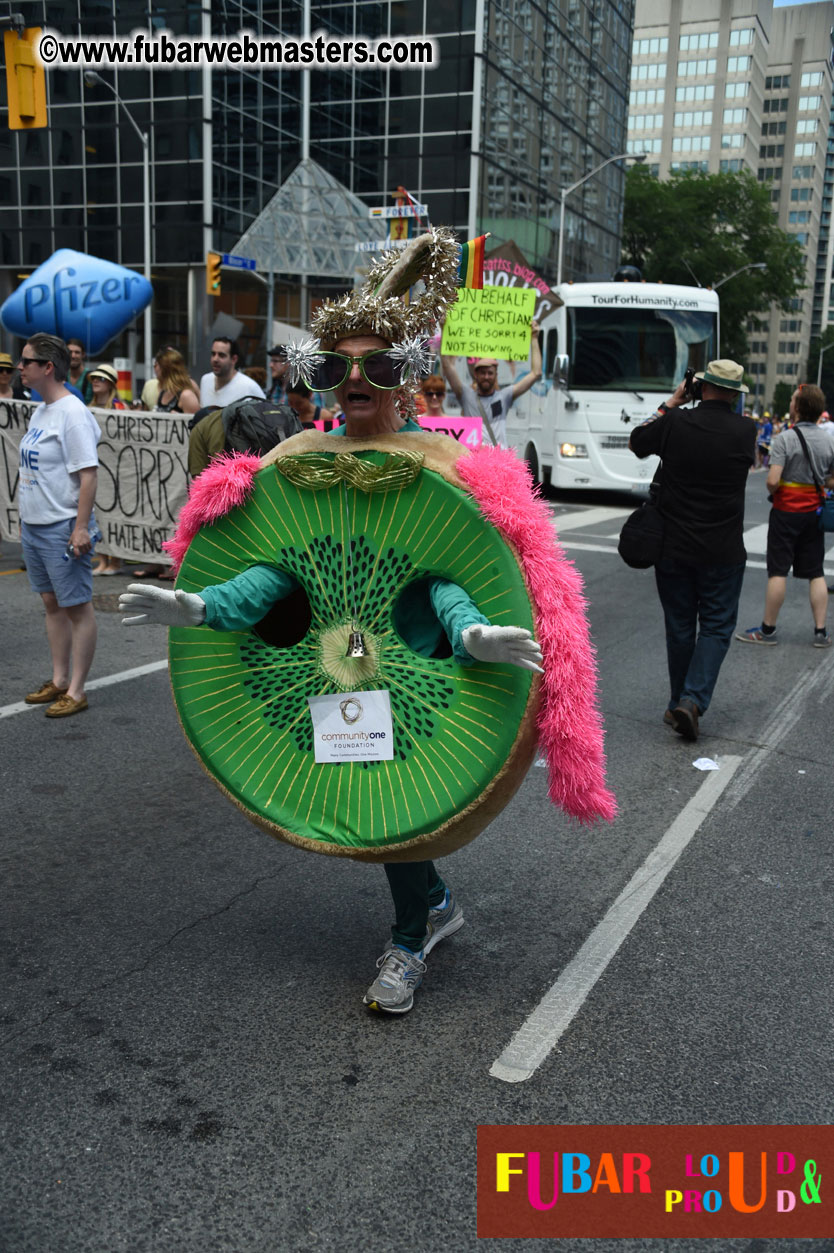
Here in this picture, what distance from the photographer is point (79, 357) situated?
10461 mm

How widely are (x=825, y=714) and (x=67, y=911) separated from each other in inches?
174

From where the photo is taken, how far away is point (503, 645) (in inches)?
99.3

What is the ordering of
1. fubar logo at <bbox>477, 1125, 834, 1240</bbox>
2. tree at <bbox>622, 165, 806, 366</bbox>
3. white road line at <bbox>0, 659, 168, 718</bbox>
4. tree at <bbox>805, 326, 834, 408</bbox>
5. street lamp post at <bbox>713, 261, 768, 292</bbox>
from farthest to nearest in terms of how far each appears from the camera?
tree at <bbox>805, 326, 834, 408</bbox>
tree at <bbox>622, 165, 806, 366</bbox>
street lamp post at <bbox>713, 261, 768, 292</bbox>
white road line at <bbox>0, 659, 168, 718</bbox>
fubar logo at <bbox>477, 1125, 834, 1240</bbox>

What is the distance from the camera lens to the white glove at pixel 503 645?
8.20 ft

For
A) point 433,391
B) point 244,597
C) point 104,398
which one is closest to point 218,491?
point 244,597

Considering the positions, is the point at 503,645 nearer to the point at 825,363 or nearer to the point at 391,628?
the point at 391,628

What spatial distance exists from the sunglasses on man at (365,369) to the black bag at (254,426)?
2.69m

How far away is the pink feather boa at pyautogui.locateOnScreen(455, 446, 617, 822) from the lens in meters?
2.71

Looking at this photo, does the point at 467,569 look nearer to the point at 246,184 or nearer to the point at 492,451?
the point at 492,451

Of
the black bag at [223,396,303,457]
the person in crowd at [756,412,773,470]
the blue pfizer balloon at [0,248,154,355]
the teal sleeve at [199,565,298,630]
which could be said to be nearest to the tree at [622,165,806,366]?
the person in crowd at [756,412,773,470]

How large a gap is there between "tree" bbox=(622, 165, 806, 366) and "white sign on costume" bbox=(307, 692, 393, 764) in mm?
58108

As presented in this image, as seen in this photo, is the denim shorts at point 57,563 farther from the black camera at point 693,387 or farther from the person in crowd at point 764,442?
the person in crowd at point 764,442

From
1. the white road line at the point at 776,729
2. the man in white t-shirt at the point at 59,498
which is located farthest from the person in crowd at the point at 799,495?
the man in white t-shirt at the point at 59,498

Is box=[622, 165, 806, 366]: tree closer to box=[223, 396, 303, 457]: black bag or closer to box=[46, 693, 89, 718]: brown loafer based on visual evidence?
box=[223, 396, 303, 457]: black bag
